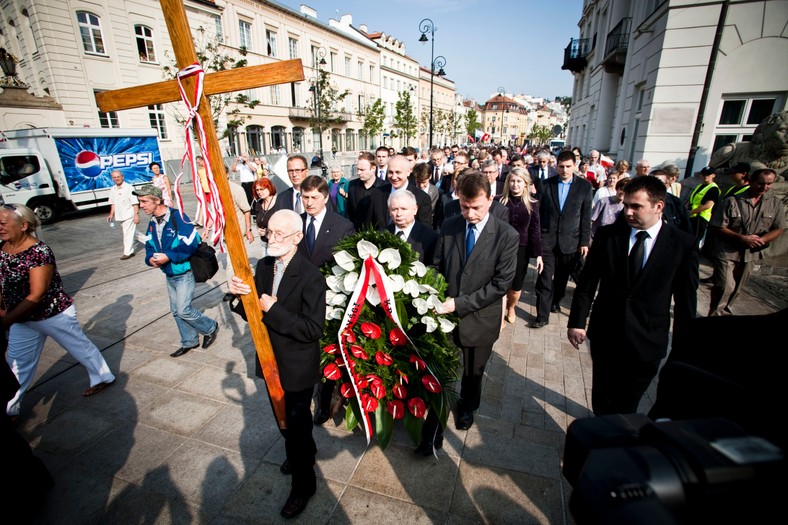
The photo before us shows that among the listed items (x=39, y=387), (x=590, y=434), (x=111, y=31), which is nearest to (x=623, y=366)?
(x=590, y=434)

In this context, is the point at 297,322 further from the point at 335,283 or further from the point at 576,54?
the point at 576,54

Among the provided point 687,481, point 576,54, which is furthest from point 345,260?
point 576,54

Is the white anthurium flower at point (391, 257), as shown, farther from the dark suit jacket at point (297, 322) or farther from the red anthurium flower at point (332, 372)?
the red anthurium flower at point (332, 372)

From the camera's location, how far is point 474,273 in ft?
9.49

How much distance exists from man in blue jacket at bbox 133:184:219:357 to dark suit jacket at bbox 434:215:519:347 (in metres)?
3.06

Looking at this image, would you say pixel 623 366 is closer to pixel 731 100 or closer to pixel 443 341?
pixel 443 341

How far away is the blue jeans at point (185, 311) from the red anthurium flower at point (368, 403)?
282cm

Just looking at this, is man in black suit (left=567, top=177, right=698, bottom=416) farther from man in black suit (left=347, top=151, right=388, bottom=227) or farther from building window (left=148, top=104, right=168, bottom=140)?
building window (left=148, top=104, right=168, bottom=140)

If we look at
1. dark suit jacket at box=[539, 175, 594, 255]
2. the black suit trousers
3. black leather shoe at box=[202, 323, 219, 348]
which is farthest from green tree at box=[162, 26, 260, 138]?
the black suit trousers

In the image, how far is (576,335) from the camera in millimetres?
2914

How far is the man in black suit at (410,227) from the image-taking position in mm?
3182

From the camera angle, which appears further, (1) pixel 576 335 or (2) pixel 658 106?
(2) pixel 658 106

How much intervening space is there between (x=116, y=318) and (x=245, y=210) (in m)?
2.54

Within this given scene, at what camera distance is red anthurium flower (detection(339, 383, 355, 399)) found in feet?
9.10
